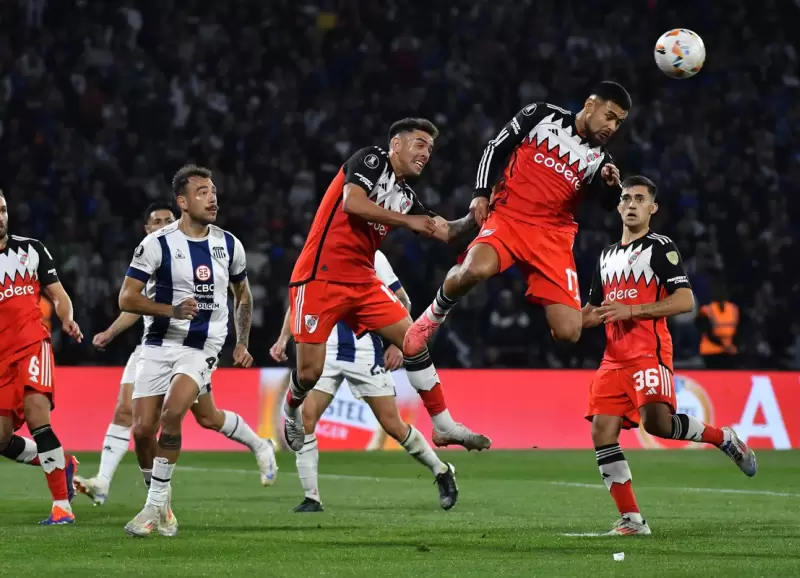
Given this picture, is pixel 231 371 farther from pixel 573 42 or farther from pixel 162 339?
pixel 573 42

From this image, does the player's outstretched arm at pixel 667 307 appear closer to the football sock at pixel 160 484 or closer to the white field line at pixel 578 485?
the football sock at pixel 160 484

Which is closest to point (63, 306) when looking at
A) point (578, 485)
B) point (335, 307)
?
point (335, 307)

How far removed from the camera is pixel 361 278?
9.03 metres

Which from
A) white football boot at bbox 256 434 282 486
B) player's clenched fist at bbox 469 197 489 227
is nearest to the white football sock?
white football boot at bbox 256 434 282 486

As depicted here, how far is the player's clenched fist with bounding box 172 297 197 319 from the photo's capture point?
27.8 ft

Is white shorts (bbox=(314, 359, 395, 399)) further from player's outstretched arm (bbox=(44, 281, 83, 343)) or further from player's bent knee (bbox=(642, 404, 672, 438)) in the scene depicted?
player's bent knee (bbox=(642, 404, 672, 438))

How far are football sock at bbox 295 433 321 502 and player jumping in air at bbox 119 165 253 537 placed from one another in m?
1.52

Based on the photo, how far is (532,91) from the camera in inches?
880

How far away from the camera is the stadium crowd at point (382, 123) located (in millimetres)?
18500

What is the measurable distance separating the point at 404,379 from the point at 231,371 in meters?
2.29

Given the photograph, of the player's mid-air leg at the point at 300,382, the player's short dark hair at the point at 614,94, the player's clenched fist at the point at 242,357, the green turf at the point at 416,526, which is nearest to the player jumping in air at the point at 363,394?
the green turf at the point at 416,526

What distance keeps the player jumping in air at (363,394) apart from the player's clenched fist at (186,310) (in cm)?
173

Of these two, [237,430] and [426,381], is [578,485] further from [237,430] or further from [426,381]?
[426,381]

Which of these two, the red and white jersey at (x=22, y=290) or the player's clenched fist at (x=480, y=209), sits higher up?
the player's clenched fist at (x=480, y=209)
